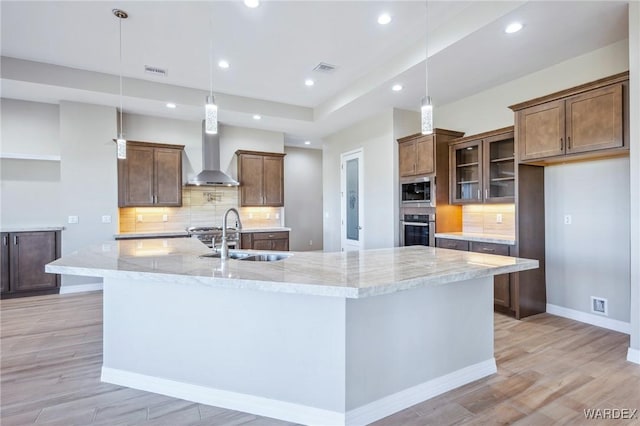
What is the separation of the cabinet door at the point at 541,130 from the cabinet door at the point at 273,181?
4141 millimetres

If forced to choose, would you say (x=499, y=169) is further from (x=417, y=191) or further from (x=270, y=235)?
(x=270, y=235)

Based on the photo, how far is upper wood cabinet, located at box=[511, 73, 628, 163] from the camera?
2.86 m

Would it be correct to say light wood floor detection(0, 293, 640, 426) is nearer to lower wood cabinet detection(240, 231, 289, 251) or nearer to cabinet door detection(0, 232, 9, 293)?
cabinet door detection(0, 232, 9, 293)

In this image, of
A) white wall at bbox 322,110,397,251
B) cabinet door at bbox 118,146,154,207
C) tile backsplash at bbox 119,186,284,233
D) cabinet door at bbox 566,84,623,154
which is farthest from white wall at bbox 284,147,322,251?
cabinet door at bbox 566,84,623,154

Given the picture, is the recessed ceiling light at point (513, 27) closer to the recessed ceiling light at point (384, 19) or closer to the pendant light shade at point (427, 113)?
the recessed ceiling light at point (384, 19)

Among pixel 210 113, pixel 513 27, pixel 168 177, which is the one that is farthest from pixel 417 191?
pixel 168 177

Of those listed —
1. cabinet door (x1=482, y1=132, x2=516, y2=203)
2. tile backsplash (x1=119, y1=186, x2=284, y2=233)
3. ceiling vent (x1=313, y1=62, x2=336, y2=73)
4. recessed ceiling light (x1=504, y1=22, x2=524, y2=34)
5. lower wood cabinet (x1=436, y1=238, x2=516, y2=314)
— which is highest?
ceiling vent (x1=313, y1=62, x2=336, y2=73)

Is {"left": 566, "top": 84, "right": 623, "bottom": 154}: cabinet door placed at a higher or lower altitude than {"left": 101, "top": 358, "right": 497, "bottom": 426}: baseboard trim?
higher

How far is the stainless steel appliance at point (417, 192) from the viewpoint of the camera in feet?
15.4

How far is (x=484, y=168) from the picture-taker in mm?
4188

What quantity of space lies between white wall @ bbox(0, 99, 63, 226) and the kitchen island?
370cm

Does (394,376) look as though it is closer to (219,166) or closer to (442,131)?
(442,131)

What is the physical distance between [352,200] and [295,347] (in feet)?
15.1

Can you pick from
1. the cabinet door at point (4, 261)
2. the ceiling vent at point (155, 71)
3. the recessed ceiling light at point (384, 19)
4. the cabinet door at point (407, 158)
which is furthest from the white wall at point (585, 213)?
the cabinet door at point (4, 261)
